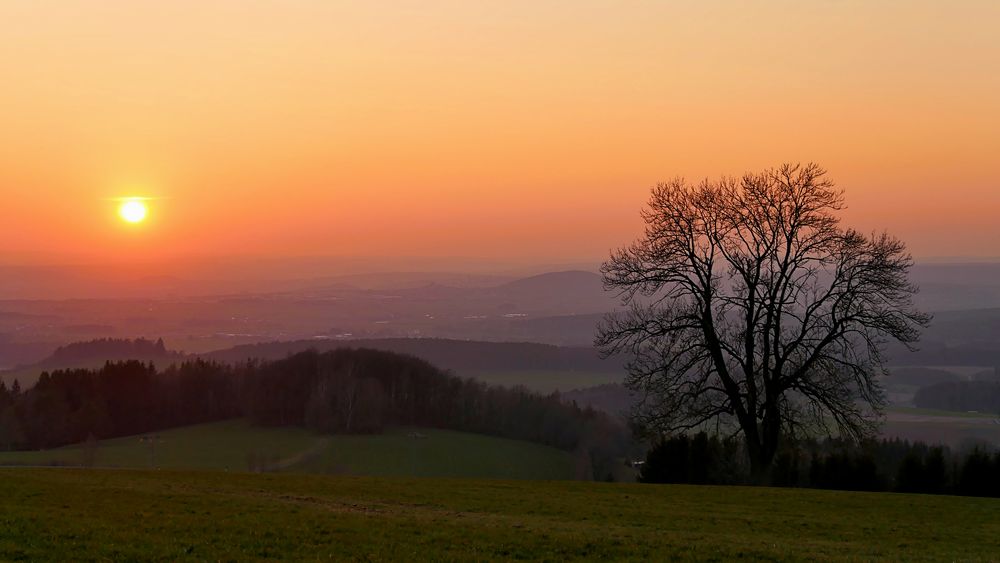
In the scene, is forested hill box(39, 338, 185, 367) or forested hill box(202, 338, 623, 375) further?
forested hill box(39, 338, 185, 367)

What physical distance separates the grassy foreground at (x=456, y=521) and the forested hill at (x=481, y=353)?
107133 mm

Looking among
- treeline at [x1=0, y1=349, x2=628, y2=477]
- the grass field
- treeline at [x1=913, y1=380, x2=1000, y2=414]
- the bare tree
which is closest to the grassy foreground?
the bare tree

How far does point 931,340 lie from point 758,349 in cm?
12770

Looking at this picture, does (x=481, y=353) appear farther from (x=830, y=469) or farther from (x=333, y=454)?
(x=830, y=469)

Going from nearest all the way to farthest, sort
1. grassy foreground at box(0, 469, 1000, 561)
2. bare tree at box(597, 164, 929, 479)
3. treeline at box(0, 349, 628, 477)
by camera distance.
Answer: grassy foreground at box(0, 469, 1000, 561), bare tree at box(597, 164, 929, 479), treeline at box(0, 349, 628, 477)

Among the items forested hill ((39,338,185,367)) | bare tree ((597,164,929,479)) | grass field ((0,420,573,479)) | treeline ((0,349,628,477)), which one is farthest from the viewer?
forested hill ((39,338,185,367))

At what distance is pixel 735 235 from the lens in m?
32.2

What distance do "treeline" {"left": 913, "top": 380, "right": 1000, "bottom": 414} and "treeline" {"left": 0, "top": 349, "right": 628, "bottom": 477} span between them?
5140 centimetres

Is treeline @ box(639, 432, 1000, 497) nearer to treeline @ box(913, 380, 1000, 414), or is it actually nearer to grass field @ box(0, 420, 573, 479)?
grass field @ box(0, 420, 573, 479)

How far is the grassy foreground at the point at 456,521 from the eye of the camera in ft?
48.6

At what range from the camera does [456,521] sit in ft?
60.8

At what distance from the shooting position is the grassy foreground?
1481cm

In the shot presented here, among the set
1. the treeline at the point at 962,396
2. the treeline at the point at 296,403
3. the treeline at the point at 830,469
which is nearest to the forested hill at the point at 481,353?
the treeline at the point at 296,403

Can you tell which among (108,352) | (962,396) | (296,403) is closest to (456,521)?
(296,403)
